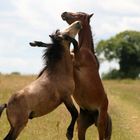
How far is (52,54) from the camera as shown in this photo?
8867 millimetres

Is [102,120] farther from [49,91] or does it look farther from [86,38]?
[49,91]

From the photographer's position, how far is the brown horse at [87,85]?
9977mm

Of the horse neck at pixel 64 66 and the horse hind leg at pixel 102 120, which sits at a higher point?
the horse neck at pixel 64 66

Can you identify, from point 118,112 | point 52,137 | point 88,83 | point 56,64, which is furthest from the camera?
point 118,112

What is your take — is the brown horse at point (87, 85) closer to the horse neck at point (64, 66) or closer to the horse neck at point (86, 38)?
the horse neck at point (86, 38)

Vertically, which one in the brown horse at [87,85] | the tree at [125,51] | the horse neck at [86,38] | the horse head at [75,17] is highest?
the horse head at [75,17]

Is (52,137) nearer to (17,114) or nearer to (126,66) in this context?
(17,114)

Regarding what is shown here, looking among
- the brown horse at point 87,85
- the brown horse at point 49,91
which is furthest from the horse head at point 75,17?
the brown horse at point 49,91

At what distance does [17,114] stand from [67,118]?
26.5 feet

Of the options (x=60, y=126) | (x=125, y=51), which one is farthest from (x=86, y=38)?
(x=125, y=51)

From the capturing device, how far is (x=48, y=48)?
8914 millimetres

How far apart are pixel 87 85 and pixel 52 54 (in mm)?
1391

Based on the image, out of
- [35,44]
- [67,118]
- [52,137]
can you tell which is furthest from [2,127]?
[35,44]

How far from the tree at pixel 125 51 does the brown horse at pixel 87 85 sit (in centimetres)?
6777
